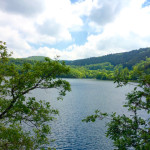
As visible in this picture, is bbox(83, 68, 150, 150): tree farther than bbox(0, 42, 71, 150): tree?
No

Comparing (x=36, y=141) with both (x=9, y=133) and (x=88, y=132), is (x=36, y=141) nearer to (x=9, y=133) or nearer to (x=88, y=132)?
(x=9, y=133)

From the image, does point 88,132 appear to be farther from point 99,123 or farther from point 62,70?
point 62,70

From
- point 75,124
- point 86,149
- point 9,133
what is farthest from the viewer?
point 75,124

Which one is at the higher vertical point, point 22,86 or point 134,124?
point 22,86

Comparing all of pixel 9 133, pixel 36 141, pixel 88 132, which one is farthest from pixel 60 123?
pixel 9 133

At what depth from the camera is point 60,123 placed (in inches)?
1768

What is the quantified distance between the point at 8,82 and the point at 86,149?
2466 cm

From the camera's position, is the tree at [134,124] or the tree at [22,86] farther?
the tree at [22,86]

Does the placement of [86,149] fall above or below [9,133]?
below

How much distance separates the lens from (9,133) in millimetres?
12922

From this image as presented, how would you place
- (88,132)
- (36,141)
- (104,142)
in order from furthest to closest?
1. (88,132)
2. (104,142)
3. (36,141)

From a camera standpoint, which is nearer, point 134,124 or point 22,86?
point 134,124

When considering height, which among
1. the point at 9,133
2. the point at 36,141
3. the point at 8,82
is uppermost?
the point at 8,82

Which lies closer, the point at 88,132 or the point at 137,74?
the point at 137,74
